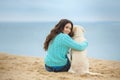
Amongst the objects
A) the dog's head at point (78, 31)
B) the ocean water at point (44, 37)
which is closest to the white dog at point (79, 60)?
the dog's head at point (78, 31)

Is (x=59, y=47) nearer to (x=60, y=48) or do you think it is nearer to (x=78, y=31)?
(x=60, y=48)

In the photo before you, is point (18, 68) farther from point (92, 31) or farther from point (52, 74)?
point (92, 31)

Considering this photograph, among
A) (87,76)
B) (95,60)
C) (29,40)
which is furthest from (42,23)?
(87,76)

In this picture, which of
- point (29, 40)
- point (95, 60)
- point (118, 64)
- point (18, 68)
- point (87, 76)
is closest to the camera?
point (87, 76)

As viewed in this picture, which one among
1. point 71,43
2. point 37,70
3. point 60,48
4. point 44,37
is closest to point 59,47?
point 60,48

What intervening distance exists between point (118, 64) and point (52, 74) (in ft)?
3.95

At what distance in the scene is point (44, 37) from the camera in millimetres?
5203

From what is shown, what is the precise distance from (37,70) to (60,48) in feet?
1.20

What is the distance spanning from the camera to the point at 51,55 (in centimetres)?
388

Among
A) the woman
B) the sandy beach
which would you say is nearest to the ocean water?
the sandy beach

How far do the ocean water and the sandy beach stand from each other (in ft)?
0.52

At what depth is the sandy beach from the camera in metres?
3.58

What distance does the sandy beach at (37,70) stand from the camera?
358 centimetres

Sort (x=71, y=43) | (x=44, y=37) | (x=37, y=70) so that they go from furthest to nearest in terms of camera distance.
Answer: (x=44, y=37) → (x=37, y=70) → (x=71, y=43)
